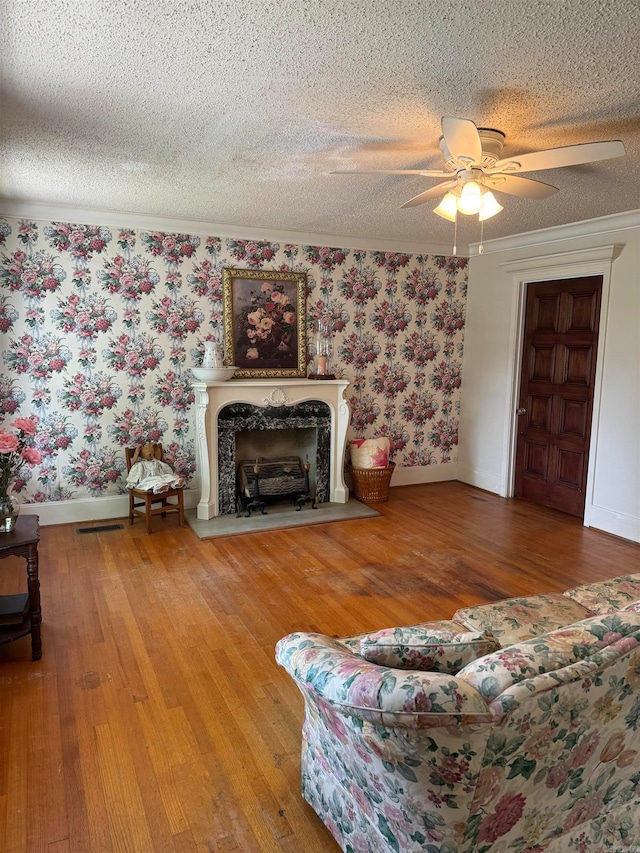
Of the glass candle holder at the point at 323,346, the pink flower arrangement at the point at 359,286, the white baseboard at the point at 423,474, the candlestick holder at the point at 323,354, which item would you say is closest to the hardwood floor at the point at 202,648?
the white baseboard at the point at 423,474

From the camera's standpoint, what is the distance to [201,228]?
4.89 meters

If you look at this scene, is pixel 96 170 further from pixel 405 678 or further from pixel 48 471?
pixel 405 678

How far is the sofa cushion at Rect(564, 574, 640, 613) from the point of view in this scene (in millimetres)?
2451

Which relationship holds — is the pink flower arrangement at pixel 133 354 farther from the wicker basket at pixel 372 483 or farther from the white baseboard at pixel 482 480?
the white baseboard at pixel 482 480

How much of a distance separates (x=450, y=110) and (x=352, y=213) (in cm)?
205

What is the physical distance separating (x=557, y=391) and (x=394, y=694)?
454 centimetres

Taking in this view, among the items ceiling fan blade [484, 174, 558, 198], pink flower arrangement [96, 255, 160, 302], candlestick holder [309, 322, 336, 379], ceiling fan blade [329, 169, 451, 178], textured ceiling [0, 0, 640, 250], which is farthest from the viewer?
candlestick holder [309, 322, 336, 379]

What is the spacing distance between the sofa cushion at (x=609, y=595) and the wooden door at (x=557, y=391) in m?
2.51

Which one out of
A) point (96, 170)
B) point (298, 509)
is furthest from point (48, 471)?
point (96, 170)

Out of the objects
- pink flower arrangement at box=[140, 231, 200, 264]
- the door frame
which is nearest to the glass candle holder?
pink flower arrangement at box=[140, 231, 200, 264]

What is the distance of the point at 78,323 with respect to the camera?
15.2 feet

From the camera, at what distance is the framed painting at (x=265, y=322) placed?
5.13m

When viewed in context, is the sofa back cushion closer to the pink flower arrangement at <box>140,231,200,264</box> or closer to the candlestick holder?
the candlestick holder

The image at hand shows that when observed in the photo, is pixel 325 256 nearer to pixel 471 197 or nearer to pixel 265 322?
pixel 265 322
